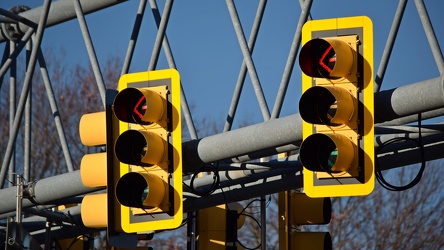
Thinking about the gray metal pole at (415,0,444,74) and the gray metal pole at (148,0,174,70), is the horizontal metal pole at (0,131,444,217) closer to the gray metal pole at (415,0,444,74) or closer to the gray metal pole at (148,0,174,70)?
the gray metal pole at (148,0,174,70)

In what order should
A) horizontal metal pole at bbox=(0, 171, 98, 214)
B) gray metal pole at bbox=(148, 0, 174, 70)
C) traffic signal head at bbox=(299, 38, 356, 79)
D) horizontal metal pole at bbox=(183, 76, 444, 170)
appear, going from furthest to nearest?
horizontal metal pole at bbox=(0, 171, 98, 214)
gray metal pole at bbox=(148, 0, 174, 70)
horizontal metal pole at bbox=(183, 76, 444, 170)
traffic signal head at bbox=(299, 38, 356, 79)

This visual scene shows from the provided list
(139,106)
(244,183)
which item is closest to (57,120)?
(244,183)

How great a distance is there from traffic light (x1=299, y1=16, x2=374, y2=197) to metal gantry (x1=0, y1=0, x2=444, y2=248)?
701 mm

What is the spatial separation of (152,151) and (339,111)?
2.44 m

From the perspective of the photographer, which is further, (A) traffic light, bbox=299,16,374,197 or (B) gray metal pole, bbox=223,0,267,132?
(B) gray metal pole, bbox=223,0,267,132

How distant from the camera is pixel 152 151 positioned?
14.3 meters

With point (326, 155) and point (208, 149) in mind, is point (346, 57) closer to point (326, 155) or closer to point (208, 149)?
point (326, 155)

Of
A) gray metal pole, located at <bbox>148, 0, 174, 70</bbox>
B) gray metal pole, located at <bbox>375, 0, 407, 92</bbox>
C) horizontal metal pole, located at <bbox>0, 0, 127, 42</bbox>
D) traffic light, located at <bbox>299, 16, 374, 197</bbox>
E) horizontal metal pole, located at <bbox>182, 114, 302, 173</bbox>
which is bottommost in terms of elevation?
traffic light, located at <bbox>299, 16, 374, 197</bbox>

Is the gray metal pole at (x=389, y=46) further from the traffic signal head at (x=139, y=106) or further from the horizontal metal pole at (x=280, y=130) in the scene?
the traffic signal head at (x=139, y=106)

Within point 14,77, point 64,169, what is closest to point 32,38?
point 14,77

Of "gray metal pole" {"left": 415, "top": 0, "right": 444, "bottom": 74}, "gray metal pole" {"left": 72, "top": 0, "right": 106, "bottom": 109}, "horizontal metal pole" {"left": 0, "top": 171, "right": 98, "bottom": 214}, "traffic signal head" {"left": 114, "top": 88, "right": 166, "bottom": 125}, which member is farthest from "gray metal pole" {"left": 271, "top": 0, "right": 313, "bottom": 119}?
"horizontal metal pole" {"left": 0, "top": 171, "right": 98, "bottom": 214}

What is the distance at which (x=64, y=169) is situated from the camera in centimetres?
4238

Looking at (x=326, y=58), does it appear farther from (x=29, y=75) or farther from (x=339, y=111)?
(x=29, y=75)

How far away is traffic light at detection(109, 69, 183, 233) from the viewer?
46.9 ft
